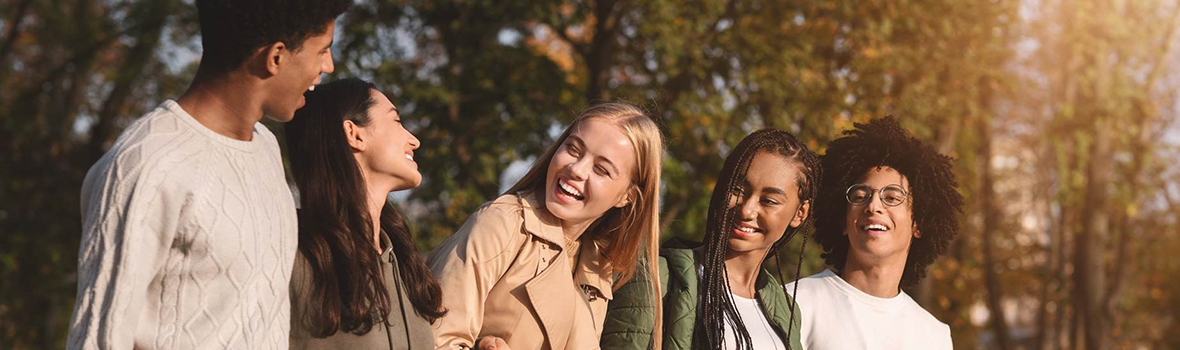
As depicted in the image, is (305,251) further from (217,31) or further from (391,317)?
(217,31)

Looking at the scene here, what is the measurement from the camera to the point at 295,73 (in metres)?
2.68

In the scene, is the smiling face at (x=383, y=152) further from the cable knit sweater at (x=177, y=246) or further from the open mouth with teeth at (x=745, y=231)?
the open mouth with teeth at (x=745, y=231)

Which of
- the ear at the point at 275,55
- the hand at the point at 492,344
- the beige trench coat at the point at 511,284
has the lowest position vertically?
the hand at the point at 492,344

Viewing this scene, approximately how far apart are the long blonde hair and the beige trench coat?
7.4 inches

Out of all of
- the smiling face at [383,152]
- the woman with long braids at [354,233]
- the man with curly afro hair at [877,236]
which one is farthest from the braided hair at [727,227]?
the smiling face at [383,152]

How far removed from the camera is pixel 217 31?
2.60m

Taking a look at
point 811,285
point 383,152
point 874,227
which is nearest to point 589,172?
point 383,152

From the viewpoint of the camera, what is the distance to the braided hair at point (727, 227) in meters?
4.24

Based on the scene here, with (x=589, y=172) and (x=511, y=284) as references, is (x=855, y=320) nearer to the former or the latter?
(x=589, y=172)

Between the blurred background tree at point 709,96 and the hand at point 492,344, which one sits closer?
the hand at point 492,344

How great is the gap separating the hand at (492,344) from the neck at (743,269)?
3.28 feet

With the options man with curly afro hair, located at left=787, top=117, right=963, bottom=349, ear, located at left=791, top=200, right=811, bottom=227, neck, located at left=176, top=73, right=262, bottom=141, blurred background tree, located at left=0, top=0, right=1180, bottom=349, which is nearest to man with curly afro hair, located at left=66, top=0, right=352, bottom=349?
neck, located at left=176, top=73, right=262, bottom=141

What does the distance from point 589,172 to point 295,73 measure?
1.49 m

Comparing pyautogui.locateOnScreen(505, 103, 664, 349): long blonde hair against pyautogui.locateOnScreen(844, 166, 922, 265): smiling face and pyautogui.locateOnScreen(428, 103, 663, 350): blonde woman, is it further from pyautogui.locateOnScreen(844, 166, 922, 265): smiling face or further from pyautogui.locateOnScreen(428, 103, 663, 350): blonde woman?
pyautogui.locateOnScreen(844, 166, 922, 265): smiling face
